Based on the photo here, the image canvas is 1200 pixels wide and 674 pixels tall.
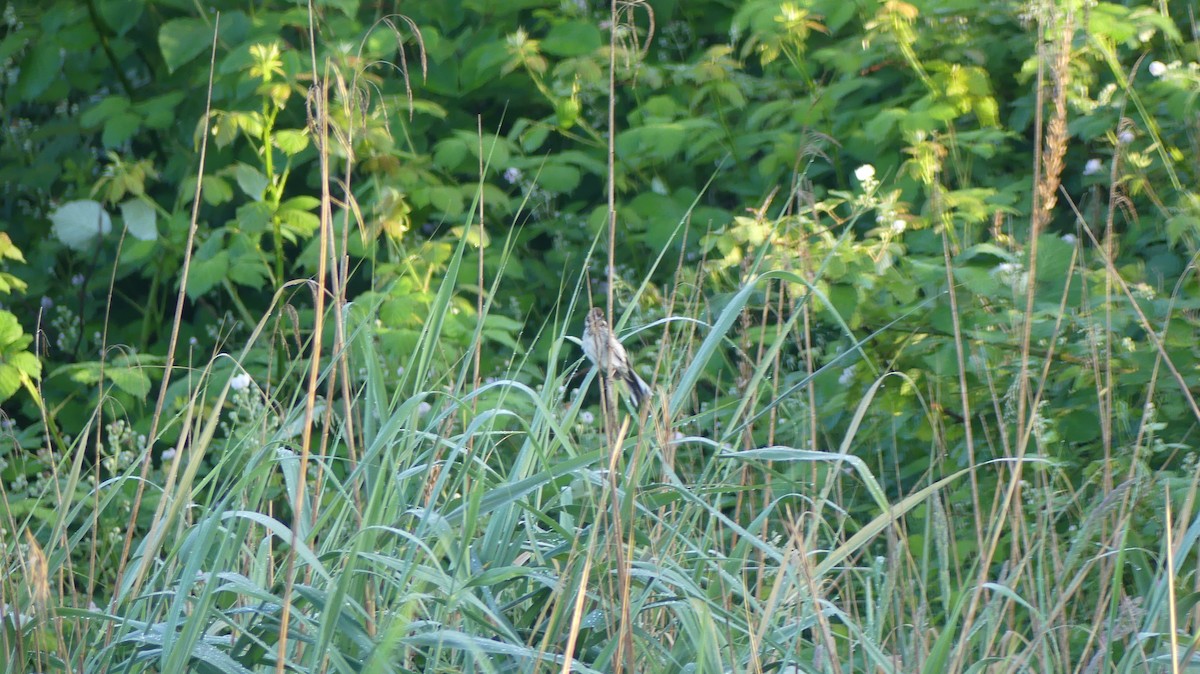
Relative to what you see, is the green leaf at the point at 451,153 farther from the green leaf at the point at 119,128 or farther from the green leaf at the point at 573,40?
the green leaf at the point at 119,128

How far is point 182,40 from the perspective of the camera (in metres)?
3.70

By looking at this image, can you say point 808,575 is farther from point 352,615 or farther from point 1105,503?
point 352,615

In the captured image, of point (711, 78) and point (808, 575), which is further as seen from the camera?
point (711, 78)

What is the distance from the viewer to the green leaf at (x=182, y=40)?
3.64 m

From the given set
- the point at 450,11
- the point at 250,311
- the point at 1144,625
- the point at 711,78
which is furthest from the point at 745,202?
the point at 1144,625

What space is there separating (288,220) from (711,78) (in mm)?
1198

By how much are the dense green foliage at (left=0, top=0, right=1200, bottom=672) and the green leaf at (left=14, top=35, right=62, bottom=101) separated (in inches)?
0.6

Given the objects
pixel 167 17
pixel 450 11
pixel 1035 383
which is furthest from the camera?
pixel 167 17

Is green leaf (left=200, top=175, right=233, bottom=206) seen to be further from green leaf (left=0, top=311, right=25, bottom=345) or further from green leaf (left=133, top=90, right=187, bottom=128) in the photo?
green leaf (left=0, top=311, right=25, bottom=345)

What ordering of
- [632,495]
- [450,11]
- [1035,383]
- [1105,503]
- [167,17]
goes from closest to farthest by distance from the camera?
[632,495], [1105,503], [1035,383], [450,11], [167,17]

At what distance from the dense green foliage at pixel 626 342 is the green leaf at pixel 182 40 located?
0.02m

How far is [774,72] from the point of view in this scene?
3.82 m

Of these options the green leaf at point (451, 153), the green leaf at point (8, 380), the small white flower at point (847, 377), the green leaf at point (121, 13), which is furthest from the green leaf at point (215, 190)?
the small white flower at point (847, 377)

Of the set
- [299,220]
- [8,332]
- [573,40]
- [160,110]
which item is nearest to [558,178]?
[573,40]
